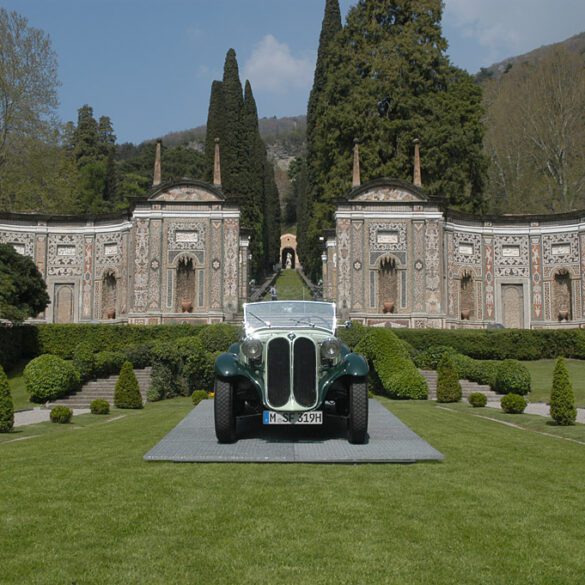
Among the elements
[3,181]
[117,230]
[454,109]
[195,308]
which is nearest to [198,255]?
[195,308]

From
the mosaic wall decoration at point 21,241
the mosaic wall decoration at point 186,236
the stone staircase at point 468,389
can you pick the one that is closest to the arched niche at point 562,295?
the stone staircase at point 468,389

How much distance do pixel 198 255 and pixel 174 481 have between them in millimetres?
30752

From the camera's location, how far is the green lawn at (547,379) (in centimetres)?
2378

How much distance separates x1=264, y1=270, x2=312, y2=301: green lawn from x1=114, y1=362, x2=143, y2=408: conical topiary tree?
88.9 feet

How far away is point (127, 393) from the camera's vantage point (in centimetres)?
2345

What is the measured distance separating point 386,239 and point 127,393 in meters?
18.6

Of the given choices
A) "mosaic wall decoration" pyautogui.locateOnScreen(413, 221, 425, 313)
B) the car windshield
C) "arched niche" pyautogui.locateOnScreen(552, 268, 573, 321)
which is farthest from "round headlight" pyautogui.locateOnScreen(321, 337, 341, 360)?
"arched niche" pyautogui.locateOnScreen(552, 268, 573, 321)

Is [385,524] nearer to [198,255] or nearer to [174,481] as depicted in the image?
[174,481]

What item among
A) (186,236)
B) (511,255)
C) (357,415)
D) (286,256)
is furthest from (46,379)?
(286,256)

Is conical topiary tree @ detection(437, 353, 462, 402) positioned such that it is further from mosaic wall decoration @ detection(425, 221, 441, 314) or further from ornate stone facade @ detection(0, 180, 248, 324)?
Answer: ornate stone facade @ detection(0, 180, 248, 324)

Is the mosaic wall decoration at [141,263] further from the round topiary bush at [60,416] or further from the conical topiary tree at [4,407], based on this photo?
the conical topiary tree at [4,407]

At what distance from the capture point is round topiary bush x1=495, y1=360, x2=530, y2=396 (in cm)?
2467

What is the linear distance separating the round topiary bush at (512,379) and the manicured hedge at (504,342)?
6237 mm

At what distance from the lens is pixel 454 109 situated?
44844 mm
